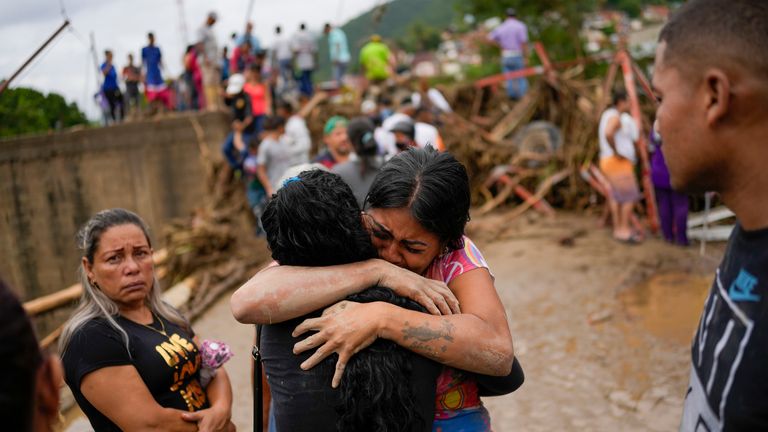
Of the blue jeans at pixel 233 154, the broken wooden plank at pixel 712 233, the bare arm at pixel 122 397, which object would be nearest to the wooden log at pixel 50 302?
the blue jeans at pixel 233 154

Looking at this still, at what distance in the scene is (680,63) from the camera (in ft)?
3.97

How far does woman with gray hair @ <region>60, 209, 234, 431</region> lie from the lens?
216 cm

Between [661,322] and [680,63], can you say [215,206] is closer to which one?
[661,322]

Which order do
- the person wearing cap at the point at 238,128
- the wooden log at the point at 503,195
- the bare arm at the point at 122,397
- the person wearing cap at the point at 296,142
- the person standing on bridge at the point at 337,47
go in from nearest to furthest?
1. the bare arm at the point at 122,397
2. the person wearing cap at the point at 296,142
3. the person wearing cap at the point at 238,128
4. the wooden log at the point at 503,195
5. the person standing on bridge at the point at 337,47

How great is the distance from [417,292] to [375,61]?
38.1ft

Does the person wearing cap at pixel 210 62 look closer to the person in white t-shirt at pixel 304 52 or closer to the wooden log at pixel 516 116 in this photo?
the person in white t-shirt at pixel 304 52

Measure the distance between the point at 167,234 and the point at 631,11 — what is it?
1855 inches

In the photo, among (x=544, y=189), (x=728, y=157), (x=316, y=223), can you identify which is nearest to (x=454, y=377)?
(x=316, y=223)

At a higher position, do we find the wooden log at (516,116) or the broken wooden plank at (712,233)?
the wooden log at (516,116)

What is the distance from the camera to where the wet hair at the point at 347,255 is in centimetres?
152

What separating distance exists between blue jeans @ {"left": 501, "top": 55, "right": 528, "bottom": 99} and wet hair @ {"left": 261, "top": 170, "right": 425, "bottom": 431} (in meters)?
10.5

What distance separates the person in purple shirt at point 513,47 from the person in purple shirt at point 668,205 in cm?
464

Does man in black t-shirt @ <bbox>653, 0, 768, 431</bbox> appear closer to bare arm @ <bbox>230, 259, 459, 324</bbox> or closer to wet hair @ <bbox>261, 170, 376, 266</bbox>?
bare arm @ <bbox>230, 259, 459, 324</bbox>

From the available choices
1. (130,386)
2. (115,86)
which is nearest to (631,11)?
(115,86)
